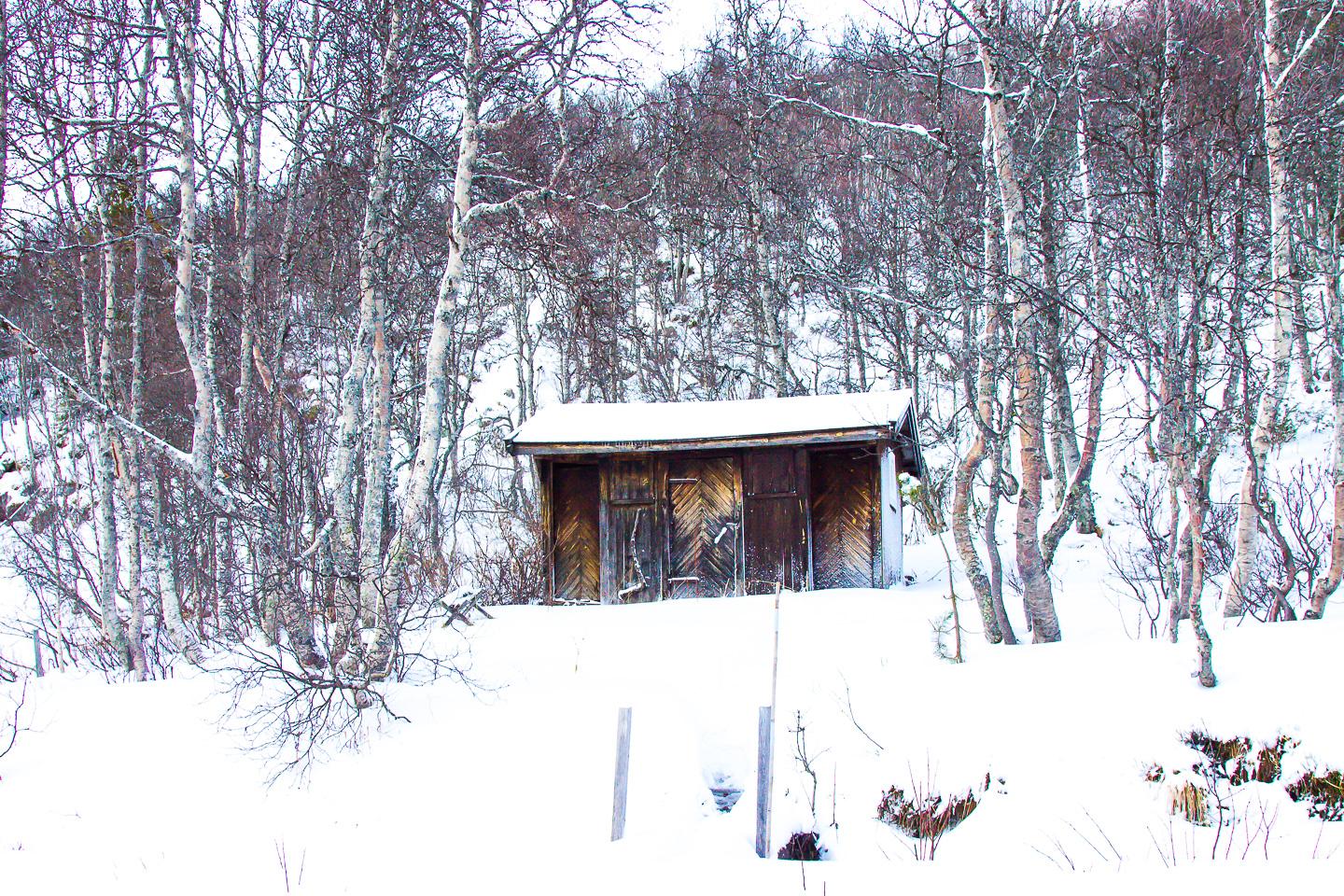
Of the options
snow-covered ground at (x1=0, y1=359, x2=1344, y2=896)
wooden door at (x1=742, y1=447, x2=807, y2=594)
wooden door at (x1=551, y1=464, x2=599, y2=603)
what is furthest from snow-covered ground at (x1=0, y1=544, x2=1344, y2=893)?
wooden door at (x1=551, y1=464, x2=599, y2=603)

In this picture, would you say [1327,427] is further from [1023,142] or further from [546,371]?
[546,371]

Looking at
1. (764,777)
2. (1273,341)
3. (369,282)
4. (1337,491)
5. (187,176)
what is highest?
(187,176)

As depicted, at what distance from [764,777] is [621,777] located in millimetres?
853

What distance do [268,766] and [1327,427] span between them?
730 inches

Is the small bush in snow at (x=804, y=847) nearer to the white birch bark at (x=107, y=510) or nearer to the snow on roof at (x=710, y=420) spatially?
the snow on roof at (x=710, y=420)

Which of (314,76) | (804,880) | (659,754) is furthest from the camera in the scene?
(314,76)

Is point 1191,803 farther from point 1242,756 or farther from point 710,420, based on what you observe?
point 710,420

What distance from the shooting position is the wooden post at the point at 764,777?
5.07 meters

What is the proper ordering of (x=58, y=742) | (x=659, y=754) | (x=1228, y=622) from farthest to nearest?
(x=1228, y=622) → (x=58, y=742) → (x=659, y=754)

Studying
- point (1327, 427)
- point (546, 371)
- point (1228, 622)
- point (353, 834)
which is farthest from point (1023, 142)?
point (546, 371)

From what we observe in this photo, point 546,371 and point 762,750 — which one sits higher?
point 546,371

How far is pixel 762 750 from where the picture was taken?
16.9ft

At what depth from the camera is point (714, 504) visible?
43.9 ft

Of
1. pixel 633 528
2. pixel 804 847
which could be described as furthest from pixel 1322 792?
pixel 633 528
